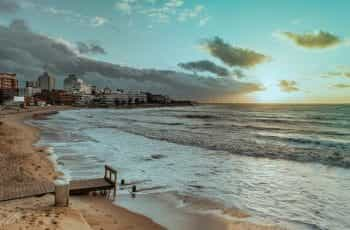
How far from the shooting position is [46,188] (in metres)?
8.66

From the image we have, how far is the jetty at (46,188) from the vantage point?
8.09 meters

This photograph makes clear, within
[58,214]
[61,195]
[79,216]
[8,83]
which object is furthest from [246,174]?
[8,83]

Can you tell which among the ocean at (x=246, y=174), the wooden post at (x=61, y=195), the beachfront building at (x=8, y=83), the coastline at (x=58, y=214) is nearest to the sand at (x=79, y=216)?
the coastline at (x=58, y=214)

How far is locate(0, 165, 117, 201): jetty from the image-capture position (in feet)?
26.5

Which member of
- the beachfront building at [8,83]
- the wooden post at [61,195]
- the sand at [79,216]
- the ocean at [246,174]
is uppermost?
the beachfront building at [8,83]

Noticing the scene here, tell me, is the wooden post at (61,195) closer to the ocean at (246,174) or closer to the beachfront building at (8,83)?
the ocean at (246,174)

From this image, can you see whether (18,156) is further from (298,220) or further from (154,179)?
(298,220)

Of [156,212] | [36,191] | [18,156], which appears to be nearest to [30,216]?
[36,191]

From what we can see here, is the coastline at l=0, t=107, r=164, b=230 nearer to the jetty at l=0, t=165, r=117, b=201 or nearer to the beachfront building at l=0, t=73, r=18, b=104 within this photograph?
the jetty at l=0, t=165, r=117, b=201

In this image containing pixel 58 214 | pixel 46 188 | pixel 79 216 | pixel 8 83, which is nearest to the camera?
pixel 58 214

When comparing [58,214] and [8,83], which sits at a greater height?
[8,83]

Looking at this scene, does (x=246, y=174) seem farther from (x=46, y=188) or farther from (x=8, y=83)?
(x=8, y=83)

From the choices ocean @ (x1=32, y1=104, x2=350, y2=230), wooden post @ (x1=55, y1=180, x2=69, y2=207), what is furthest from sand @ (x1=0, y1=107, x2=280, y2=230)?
ocean @ (x1=32, y1=104, x2=350, y2=230)

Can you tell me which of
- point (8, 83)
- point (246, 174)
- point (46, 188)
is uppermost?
point (8, 83)
